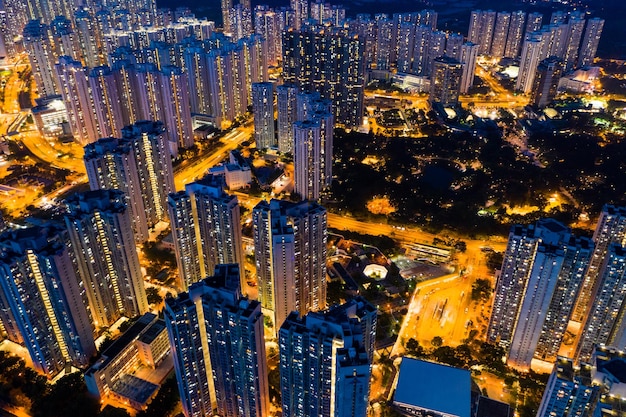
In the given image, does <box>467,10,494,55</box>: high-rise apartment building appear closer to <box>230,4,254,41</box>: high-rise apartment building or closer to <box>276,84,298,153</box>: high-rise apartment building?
<box>230,4,254,41</box>: high-rise apartment building

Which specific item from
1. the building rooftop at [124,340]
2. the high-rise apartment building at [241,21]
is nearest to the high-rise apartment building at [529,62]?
the high-rise apartment building at [241,21]

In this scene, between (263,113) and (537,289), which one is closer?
(537,289)

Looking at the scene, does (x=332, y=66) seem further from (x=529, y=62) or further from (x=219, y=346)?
(x=219, y=346)

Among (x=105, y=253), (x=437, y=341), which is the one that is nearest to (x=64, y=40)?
(x=105, y=253)

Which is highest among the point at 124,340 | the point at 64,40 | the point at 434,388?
the point at 64,40

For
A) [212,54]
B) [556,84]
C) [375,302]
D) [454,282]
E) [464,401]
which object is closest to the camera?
[464,401]

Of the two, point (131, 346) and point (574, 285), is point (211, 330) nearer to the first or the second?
point (131, 346)

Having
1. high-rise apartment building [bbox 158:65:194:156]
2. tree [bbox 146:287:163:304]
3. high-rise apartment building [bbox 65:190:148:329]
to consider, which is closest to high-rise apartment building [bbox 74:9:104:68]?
high-rise apartment building [bbox 158:65:194:156]

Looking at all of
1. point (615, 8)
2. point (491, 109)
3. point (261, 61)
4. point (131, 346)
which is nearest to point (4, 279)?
point (131, 346)
